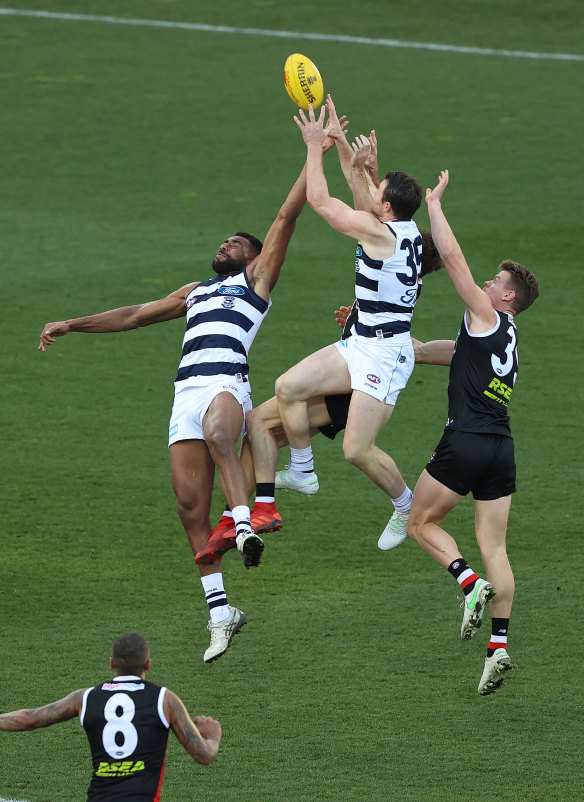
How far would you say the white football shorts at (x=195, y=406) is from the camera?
956 cm

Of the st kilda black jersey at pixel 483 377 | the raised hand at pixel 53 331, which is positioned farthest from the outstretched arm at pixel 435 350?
the raised hand at pixel 53 331

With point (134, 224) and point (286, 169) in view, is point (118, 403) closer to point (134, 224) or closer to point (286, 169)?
point (134, 224)

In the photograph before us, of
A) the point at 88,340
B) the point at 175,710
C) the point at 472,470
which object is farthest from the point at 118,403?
the point at 175,710

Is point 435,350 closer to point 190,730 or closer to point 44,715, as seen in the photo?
point 190,730

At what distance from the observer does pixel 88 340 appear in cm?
1905

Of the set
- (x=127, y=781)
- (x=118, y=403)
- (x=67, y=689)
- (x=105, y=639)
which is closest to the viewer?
(x=127, y=781)

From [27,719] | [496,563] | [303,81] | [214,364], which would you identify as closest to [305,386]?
[214,364]

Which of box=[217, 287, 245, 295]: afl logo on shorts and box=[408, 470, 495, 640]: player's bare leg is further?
box=[217, 287, 245, 295]: afl logo on shorts

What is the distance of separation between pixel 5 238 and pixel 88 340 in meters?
Answer: 3.61

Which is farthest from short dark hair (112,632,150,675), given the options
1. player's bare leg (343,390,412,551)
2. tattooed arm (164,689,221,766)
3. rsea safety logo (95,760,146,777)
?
player's bare leg (343,390,412,551)

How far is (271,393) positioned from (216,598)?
7.31 m

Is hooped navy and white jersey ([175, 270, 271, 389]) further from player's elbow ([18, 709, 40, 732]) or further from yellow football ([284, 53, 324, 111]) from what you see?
player's elbow ([18, 709, 40, 732])

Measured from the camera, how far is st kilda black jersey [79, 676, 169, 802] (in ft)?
23.3

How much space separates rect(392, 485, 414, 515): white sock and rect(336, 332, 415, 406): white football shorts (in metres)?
0.86
